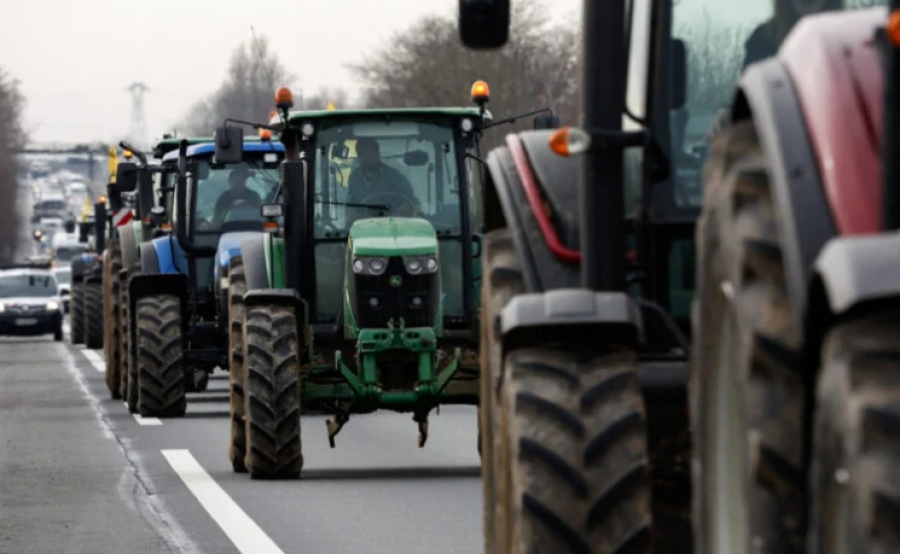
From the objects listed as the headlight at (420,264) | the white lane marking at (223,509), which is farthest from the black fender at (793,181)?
the headlight at (420,264)

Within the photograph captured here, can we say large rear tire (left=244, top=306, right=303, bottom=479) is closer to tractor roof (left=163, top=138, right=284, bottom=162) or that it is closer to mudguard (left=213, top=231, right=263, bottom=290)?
mudguard (left=213, top=231, right=263, bottom=290)

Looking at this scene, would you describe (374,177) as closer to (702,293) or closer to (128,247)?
(128,247)

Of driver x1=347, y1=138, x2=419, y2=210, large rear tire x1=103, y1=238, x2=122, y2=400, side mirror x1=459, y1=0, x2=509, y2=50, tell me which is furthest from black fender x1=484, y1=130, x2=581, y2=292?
large rear tire x1=103, y1=238, x2=122, y2=400

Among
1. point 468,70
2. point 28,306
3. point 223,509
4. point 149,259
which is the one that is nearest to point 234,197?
point 149,259

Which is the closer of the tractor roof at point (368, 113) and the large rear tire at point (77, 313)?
the tractor roof at point (368, 113)

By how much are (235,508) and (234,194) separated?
10726 mm

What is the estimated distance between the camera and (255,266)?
61.1 feet

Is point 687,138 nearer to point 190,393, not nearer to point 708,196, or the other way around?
point 708,196

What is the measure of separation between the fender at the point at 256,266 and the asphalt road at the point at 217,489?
1241 mm

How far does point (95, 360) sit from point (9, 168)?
135 meters

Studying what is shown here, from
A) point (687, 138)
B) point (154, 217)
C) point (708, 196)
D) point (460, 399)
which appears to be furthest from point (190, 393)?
point (708, 196)

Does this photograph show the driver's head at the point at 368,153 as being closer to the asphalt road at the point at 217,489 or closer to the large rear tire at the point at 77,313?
the asphalt road at the point at 217,489

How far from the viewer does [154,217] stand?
27.2 m

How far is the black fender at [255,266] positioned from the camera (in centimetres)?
1847
